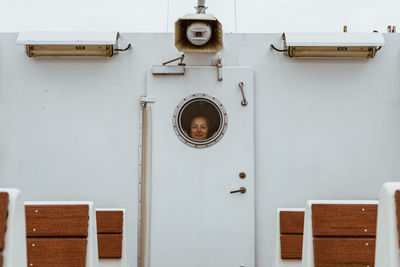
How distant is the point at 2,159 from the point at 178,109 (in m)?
1.73

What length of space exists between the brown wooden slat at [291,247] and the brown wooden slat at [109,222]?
53.0 inches

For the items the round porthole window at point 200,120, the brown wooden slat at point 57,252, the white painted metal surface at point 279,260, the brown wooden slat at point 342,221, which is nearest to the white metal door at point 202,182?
the round porthole window at point 200,120

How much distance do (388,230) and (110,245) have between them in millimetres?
2613

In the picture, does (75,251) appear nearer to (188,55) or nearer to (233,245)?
(233,245)

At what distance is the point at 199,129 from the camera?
14.3ft

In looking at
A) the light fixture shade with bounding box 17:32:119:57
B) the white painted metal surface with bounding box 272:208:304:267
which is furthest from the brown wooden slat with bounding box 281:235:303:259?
the light fixture shade with bounding box 17:32:119:57

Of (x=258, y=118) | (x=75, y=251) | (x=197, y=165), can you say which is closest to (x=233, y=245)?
(x=197, y=165)

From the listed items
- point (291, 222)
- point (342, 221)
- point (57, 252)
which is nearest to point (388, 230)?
point (342, 221)

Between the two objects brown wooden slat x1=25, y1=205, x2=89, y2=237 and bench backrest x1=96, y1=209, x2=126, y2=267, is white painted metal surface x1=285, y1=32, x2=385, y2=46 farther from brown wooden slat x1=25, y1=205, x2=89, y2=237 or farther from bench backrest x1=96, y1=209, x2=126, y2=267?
brown wooden slat x1=25, y1=205, x2=89, y2=237

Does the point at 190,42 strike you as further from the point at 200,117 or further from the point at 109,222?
the point at 109,222

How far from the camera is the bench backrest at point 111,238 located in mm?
3736

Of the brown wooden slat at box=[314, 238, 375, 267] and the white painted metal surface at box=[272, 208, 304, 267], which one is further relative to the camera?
the white painted metal surface at box=[272, 208, 304, 267]

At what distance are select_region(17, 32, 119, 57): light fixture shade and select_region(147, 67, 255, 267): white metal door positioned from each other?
50 centimetres

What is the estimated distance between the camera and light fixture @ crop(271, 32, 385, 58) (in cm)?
423
